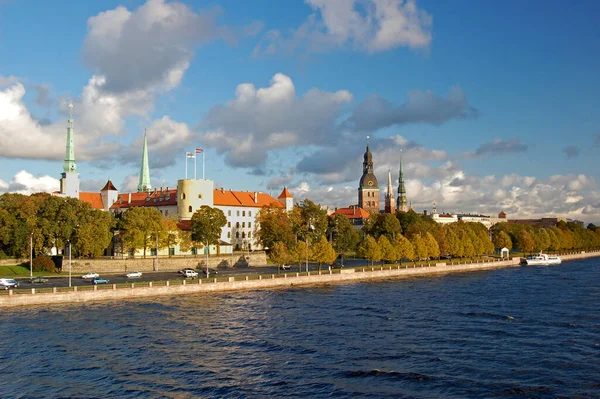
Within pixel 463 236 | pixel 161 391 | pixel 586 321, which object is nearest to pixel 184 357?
pixel 161 391

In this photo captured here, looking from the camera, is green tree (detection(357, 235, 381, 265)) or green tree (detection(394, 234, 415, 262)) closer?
green tree (detection(357, 235, 381, 265))

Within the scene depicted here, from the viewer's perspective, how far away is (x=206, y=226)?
396 feet

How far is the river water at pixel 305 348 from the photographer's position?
3816cm

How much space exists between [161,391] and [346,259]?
121315 millimetres

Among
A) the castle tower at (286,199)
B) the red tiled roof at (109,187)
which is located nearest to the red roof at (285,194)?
the castle tower at (286,199)

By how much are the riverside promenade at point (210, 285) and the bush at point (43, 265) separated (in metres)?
27.4

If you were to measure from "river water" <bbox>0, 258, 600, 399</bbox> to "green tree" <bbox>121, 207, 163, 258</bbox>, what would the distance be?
1461 inches

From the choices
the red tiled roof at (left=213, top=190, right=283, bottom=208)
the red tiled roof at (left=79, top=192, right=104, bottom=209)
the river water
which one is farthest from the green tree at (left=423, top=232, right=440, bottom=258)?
the red tiled roof at (left=79, top=192, right=104, bottom=209)

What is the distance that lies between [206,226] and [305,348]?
246 feet

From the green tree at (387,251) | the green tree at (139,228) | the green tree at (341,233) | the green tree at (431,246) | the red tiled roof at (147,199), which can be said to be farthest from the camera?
the red tiled roof at (147,199)

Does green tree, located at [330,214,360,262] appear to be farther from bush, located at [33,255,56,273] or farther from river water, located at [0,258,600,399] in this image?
bush, located at [33,255,56,273]

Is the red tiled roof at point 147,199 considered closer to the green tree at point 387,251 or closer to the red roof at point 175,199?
the red roof at point 175,199

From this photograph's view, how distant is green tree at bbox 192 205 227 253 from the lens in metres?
121

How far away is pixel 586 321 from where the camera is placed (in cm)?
6078
